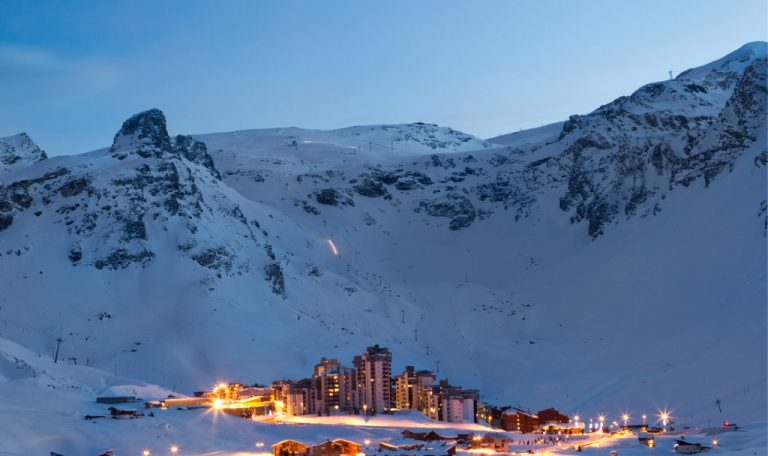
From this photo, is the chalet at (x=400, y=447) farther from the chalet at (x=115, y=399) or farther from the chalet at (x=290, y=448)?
the chalet at (x=115, y=399)

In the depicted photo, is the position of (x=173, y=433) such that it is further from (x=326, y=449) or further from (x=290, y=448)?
(x=326, y=449)

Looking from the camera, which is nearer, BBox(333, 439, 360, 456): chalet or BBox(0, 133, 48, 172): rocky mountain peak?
BBox(333, 439, 360, 456): chalet

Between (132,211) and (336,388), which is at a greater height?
(132,211)

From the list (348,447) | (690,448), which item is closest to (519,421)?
(348,447)

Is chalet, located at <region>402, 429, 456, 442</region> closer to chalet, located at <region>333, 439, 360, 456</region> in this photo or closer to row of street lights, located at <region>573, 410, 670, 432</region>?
chalet, located at <region>333, 439, 360, 456</region>

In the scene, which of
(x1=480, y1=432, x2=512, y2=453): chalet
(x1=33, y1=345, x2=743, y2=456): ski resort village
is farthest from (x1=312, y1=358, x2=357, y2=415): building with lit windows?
(x1=480, y1=432, x2=512, y2=453): chalet

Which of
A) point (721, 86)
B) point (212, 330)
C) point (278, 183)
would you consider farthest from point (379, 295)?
point (721, 86)
